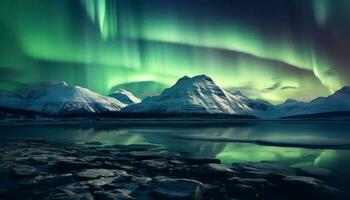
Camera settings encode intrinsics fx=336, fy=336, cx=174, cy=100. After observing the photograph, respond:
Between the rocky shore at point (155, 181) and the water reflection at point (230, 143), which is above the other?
the rocky shore at point (155, 181)

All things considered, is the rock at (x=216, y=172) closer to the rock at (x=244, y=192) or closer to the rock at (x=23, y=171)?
the rock at (x=244, y=192)

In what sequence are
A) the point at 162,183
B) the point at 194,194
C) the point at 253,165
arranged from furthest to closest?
the point at 253,165 → the point at 162,183 → the point at 194,194

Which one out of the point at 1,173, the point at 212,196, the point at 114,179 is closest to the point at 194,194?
the point at 212,196

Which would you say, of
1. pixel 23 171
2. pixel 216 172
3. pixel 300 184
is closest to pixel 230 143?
pixel 216 172

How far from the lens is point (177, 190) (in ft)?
57.9

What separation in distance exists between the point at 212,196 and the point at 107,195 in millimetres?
5413

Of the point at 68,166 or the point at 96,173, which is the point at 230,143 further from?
the point at 96,173

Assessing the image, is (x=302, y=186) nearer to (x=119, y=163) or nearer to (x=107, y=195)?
(x=107, y=195)

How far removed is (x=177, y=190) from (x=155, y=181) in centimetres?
282

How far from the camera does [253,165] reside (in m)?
28.1

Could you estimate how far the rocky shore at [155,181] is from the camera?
57.9 feet

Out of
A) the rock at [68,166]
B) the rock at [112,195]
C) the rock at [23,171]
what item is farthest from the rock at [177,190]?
the rock at [23,171]

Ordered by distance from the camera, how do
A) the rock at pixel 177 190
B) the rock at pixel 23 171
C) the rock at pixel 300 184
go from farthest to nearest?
1. the rock at pixel 23 171
2. the rock at pixel 300 184
3. the rock at pixel 177 190

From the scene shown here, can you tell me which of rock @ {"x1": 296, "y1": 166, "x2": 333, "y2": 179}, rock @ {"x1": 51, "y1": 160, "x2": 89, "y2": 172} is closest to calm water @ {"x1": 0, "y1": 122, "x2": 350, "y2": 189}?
rock @ {"x1": 296, "y1": 166, "x2": 333, "y2": 179}
